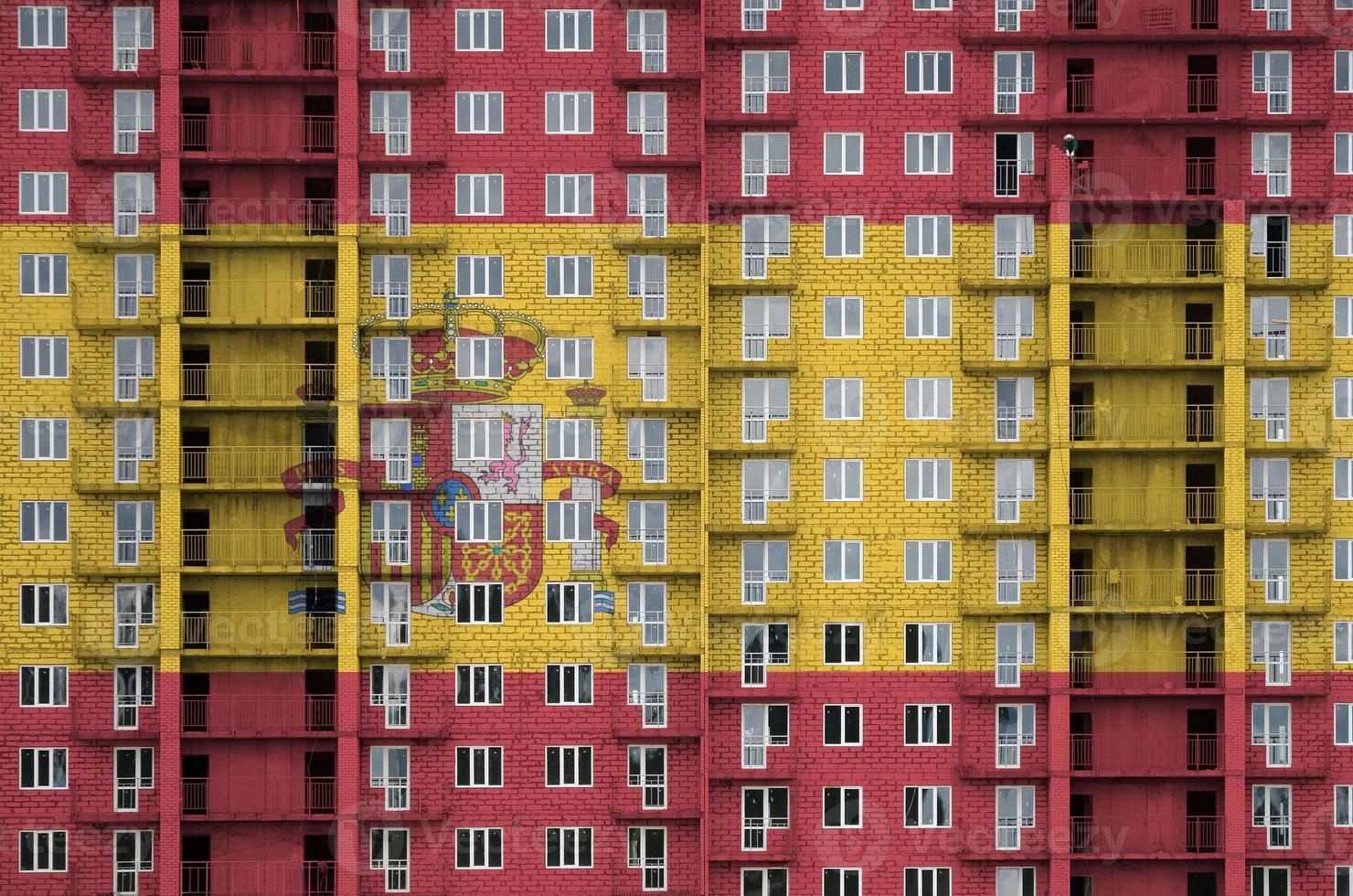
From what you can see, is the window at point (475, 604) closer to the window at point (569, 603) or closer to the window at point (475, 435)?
the window at point (569, 603)

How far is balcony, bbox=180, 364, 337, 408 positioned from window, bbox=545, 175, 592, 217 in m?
9.54

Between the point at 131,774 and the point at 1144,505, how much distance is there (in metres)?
Result: 36.3

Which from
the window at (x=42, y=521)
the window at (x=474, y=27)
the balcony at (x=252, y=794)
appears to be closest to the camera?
the balcony at (x=252, y=794)

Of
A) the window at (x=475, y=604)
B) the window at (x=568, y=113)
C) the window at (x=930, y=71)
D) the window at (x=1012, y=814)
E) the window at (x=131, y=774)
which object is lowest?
the window at (x=1012, y=814)

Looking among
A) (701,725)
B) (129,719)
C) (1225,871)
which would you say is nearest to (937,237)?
(701,725)

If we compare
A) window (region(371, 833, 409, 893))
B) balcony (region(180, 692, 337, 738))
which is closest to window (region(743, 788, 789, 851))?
window (region(371, 833, 409, 893))

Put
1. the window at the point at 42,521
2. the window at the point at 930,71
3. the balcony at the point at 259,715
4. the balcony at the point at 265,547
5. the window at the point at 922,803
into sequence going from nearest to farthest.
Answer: the balcony at the point at 259,715 → the balcony at the point at 265,547 → the window at the point at 42,521 → the window at the point at 922,803 → the window at the point at 930,71

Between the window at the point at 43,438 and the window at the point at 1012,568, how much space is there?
32.7 meters

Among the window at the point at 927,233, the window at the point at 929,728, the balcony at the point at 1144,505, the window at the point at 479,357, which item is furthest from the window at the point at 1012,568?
the window at the point at 479,357

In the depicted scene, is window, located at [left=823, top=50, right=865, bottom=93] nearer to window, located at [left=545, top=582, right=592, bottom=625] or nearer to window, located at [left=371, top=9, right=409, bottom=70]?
window, located at [left=371, top=9, right=409, bottom=70]

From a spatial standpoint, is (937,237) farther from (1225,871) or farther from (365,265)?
(1225,871)

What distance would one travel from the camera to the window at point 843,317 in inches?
2122

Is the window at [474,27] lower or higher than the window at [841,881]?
higher

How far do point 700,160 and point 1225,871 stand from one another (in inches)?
1190
